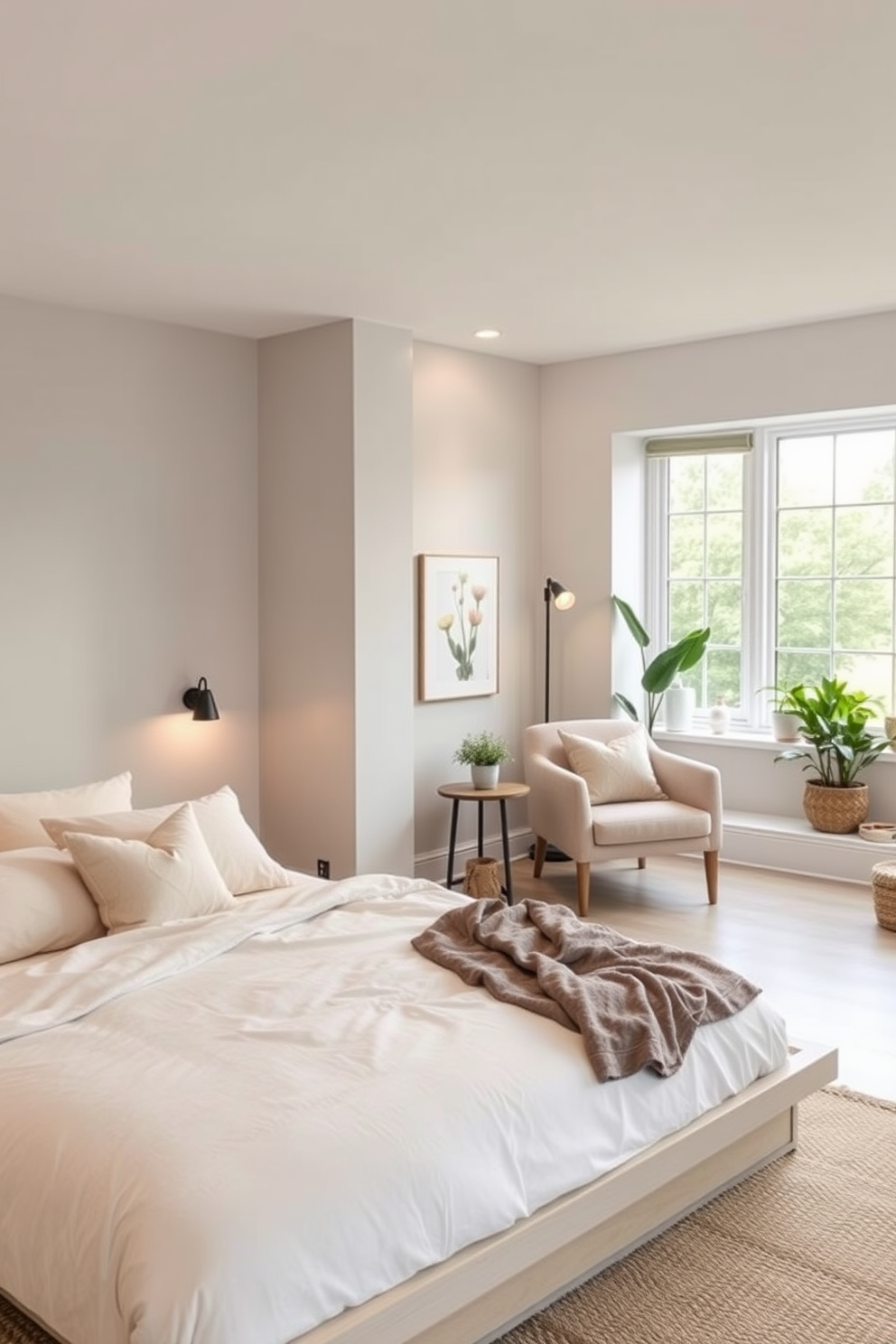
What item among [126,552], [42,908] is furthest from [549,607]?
[42,908]

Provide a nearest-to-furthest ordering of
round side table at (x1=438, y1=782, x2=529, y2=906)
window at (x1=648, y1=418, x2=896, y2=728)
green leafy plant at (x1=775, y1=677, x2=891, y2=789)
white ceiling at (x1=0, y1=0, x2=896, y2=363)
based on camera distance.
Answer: white ceiling at (x1=0, y1=0, x2=896, y2=363) < round side table at (x1=438, y1=782, x2=529, y2=906) < green leafy plant at (x1=775, y1=677, x2=891, y2=789) < window at (x1=648, y1=418, x2=896, y2=728)

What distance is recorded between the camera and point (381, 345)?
17.7 feet

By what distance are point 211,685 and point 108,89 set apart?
9.96ft

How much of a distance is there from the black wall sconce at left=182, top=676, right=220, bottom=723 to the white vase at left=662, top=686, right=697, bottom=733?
101 inches

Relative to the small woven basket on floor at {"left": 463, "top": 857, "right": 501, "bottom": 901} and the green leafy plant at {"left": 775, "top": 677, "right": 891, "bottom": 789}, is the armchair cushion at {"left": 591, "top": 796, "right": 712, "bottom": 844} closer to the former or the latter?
the small woven basket on floor at {"left": 463, "top": 857, "right": 501, "bottom": 901}

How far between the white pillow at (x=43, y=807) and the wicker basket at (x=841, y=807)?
10.9 feet

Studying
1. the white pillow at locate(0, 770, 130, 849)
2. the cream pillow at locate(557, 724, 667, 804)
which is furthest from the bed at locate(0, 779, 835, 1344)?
the cream pillow at locate(557, 724, 667, 804)

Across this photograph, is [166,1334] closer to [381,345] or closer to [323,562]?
[323,562]

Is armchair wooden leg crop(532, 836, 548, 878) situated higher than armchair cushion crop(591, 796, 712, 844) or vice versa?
armchair cushion crop(591, 796, 712, 844)

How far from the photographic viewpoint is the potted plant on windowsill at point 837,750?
592 cm

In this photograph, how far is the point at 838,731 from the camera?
5941 millimetres

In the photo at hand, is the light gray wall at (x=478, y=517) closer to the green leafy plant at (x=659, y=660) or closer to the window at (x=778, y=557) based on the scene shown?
the green leafy plant at (x=659, y=660)

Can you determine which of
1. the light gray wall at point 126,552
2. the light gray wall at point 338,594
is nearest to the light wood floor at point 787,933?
the light gray wall at point 338,594

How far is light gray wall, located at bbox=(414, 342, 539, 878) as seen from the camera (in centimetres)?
594
